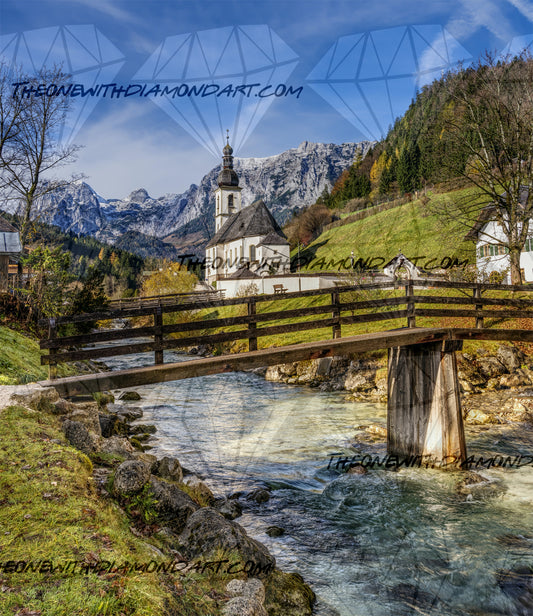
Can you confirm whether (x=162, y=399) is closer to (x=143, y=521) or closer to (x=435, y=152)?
(x=143, y=521)

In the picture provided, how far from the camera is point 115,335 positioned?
820cm

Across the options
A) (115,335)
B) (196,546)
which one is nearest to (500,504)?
(196,546)

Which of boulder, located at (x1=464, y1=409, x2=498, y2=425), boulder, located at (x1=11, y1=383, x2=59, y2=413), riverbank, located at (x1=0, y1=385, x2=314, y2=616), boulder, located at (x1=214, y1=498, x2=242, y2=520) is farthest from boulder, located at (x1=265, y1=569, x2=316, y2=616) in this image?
boulder, located at (x1=464, y1=409, x2=498, y2=425)

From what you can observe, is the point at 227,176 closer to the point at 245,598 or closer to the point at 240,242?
the point at 240,242

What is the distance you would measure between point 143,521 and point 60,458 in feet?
4.29

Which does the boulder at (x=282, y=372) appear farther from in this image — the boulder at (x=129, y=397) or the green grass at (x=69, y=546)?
the green grass at (x=69, y=546)

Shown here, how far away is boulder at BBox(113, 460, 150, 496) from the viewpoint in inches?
233

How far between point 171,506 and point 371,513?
461cm

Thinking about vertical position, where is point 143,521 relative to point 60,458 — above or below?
below

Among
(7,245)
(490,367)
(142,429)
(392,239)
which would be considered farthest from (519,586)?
(392,239)

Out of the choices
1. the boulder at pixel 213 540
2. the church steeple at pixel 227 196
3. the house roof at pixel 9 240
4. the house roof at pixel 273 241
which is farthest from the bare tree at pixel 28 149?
the church steeple at pixel 227 196

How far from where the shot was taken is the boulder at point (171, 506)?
6117mm

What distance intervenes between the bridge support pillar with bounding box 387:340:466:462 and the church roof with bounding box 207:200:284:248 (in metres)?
62.6

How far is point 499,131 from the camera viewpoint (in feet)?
87.0
